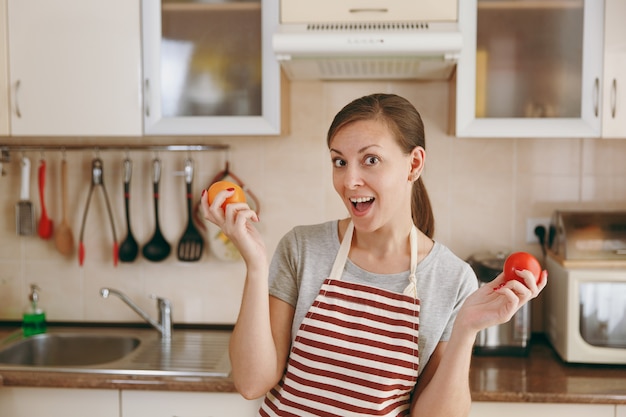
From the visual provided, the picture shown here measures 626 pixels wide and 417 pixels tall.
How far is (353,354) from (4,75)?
154 cm

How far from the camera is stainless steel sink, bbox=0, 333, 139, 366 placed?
2.43 meters

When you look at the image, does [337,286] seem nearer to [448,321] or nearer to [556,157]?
[448,321]

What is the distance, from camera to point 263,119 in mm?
2135

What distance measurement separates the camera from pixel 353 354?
1.29 m

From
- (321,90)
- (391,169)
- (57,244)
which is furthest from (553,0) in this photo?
(57,244)

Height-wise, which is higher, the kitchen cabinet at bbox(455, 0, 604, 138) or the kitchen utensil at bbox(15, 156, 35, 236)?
the kitchen cabinet at bbox(455, 0, 604, 138)

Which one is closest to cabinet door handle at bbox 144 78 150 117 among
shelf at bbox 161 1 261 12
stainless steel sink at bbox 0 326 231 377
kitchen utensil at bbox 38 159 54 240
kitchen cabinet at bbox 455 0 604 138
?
shelf at bbox 161 1 261 12

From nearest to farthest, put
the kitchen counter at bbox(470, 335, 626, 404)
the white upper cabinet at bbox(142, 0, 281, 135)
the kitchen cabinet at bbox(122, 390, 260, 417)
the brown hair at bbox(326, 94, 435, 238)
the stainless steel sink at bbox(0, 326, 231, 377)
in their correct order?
the brown hair at bbox(326, 94, 435, 238)
the kitchen counter at bbox(470, 335, 626, 404)
the kitchen cabinet at bbox(122, 390, 260, 417)
the white upper cabinet at bbox(142, 0, 281, 135)
the stainless steel sink at bbox(0, 326, 231, 377)

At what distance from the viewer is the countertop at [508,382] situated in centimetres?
190

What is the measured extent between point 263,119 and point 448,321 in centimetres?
104

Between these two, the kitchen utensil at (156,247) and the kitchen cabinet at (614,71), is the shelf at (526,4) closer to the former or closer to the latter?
the kitchen cabinet at (614,71)

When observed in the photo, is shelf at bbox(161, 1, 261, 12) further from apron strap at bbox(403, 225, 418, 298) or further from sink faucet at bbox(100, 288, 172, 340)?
apron strap at bbox(403, 225, 418, 298)

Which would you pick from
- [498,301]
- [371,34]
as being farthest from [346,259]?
[371,34]

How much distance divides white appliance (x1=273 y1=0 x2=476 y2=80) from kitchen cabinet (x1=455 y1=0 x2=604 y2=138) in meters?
0.08
